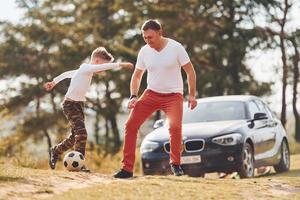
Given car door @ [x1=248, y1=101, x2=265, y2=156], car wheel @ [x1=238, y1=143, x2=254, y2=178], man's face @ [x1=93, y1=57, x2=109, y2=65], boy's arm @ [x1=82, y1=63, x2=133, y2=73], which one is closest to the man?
boy's arm @ [x1=82, y1=63, x2=133, y2=73]

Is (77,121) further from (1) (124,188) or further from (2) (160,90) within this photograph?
(1) (124,188)

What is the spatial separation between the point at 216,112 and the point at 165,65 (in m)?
4.90

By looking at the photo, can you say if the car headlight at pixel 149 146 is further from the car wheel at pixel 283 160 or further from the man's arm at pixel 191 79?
the man's arm at pixel 191 79

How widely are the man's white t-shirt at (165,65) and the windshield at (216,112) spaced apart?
4.47 m

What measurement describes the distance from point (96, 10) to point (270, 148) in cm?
2718

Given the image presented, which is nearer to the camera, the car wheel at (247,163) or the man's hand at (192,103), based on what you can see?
the man's hand at (192,103)

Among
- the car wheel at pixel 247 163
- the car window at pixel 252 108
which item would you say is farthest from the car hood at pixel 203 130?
the car window at pixel 252 108

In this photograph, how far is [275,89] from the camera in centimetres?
3572

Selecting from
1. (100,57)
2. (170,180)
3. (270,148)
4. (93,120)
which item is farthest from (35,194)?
(93,120)

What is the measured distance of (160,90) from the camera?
344 inches

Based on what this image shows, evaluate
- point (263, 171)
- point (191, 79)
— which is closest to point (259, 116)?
point (263, 171)

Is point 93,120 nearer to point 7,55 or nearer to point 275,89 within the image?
point 7,55

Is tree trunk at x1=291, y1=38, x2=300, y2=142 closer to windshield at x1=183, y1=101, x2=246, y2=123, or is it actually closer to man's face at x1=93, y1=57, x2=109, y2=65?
windshield at x1=183, y1=101, x2=246, y2=123

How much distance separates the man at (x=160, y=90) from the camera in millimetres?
8523
